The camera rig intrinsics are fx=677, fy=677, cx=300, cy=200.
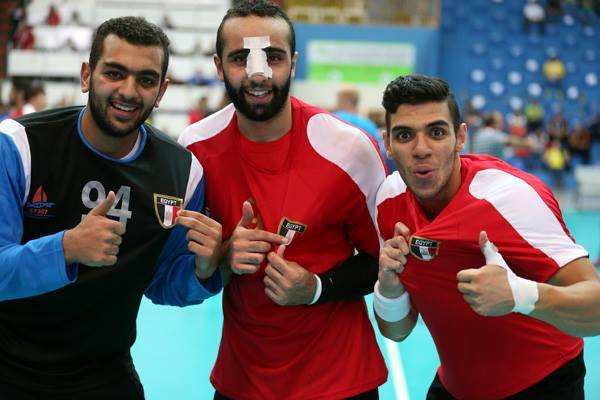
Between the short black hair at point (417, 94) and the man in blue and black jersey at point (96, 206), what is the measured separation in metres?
0.97

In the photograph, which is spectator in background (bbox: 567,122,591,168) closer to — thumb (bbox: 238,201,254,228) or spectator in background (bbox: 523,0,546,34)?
spectator in background (bbox: 523,0,546,34)

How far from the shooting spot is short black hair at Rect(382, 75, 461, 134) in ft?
9.81

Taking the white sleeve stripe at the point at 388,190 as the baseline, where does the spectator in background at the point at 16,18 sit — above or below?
above

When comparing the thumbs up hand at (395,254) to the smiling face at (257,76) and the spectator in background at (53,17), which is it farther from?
the spectator in background at (53,17)

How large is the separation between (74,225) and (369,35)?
19.8 m

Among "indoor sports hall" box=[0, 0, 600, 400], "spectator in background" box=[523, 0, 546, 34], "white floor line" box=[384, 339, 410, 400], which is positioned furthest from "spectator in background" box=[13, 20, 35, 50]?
"white floor line" box=[384, 339, 410, 400]

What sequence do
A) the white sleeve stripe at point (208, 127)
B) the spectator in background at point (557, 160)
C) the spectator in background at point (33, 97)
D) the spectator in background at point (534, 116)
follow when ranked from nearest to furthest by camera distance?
1. the white sleeve stripe at point (208, 127)
2. the spectator in background at point (33, 97)
3. the spectator in background at point (557, 160)
4. the spectator in background at point (534, 116)

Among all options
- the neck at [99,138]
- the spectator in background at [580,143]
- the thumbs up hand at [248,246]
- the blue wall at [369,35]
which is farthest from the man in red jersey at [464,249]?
the spectator in background at [580,143]

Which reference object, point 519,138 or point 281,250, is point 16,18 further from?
point 281,250

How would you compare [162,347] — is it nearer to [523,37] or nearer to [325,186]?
[325,186]

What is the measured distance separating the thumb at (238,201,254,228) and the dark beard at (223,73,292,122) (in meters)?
0.41

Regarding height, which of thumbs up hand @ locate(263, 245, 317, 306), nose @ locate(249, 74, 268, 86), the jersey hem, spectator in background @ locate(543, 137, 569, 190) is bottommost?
spectator in background @ locate(543, 137, 569, 190)

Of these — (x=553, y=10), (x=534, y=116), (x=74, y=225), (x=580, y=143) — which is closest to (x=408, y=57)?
(x=534, y=116)

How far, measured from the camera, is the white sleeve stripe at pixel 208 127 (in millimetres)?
3307
